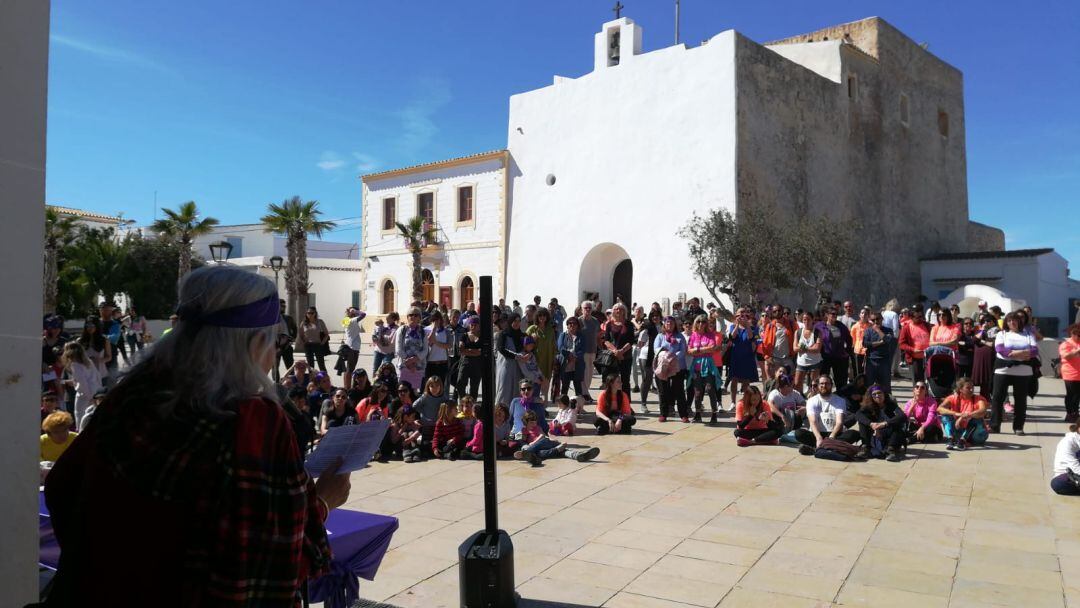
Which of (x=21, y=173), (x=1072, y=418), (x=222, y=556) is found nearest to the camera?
(x=222, y=556)

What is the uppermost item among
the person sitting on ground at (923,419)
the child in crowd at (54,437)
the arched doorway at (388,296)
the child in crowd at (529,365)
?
the arched doorway at (388,296)

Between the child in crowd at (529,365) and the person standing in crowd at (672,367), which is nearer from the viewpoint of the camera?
the child in crowd at (529,365)

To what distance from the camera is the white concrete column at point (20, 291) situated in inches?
110

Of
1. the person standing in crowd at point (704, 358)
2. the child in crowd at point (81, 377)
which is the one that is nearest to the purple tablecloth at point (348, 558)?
the child in crowd at point (81, 377)

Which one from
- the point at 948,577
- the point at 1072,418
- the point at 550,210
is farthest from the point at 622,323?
the point at 550,210

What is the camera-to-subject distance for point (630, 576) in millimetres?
4797

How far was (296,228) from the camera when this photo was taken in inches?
1125

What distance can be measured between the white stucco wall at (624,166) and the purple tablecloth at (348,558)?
19321 mm

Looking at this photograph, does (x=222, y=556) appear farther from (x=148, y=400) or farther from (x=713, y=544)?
(x=713, y=544)

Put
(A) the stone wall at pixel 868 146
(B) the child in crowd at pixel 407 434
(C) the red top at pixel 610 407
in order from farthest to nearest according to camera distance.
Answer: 1. (A) the stone wall at pixel 868 146
2. (C) the red top at pixel 610 407
3. (B) the child in crowd at pixel 407 434

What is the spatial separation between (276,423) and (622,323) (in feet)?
36.0

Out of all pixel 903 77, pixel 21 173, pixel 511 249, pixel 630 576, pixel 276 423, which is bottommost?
pixel 630 576

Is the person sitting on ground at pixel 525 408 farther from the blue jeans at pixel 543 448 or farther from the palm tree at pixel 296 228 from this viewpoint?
the palm tree at pixel 296 228

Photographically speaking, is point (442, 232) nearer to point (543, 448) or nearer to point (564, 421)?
point (564, 421)
